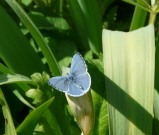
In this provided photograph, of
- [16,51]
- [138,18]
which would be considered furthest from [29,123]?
[138,18]

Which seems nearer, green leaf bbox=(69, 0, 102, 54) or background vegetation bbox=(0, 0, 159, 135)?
background vegetation bbox=(0, 0, 159, 135)

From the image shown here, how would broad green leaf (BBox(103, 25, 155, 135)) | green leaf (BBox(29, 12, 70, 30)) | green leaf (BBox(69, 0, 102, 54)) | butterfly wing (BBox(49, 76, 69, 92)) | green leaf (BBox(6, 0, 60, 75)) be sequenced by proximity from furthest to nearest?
green leaf (BBox(29, 12, 70, 30)) → green leaf (BBox(69, 0, 102, 54)) → green leaf (BBox(6, 0, 60, 75)) → broad green leaf (BBox(103, 25, 155, 135)) → butterfly wing (BBox(49, 76, 69, 92))

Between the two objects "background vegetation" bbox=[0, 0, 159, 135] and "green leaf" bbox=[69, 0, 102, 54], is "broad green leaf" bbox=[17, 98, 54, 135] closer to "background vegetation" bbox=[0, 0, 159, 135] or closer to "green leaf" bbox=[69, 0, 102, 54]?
"background vegetation" bbox=[0, 0, 159, 135]

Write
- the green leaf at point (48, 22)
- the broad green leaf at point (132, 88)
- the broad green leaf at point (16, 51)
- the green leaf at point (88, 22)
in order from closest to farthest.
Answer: the broad green leaf at point (132, 88), the broad green leaf at point (16, 51), the green leaf at point (88, 22), the green leaf at point (48, 22)

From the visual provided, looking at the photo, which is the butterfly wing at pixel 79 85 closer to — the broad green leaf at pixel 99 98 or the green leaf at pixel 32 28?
the broad green leaf at pixel 99 98

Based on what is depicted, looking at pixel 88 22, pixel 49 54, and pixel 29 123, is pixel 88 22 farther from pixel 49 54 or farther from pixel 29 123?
pixel 29 123

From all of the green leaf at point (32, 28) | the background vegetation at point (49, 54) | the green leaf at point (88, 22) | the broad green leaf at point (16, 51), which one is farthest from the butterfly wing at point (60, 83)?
the green leaf at point (88, 22)

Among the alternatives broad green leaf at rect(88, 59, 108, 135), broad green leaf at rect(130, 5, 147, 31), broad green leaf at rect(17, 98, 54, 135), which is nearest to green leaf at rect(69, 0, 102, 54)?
broad green leaf at rect(130, 5, 147, 31)
